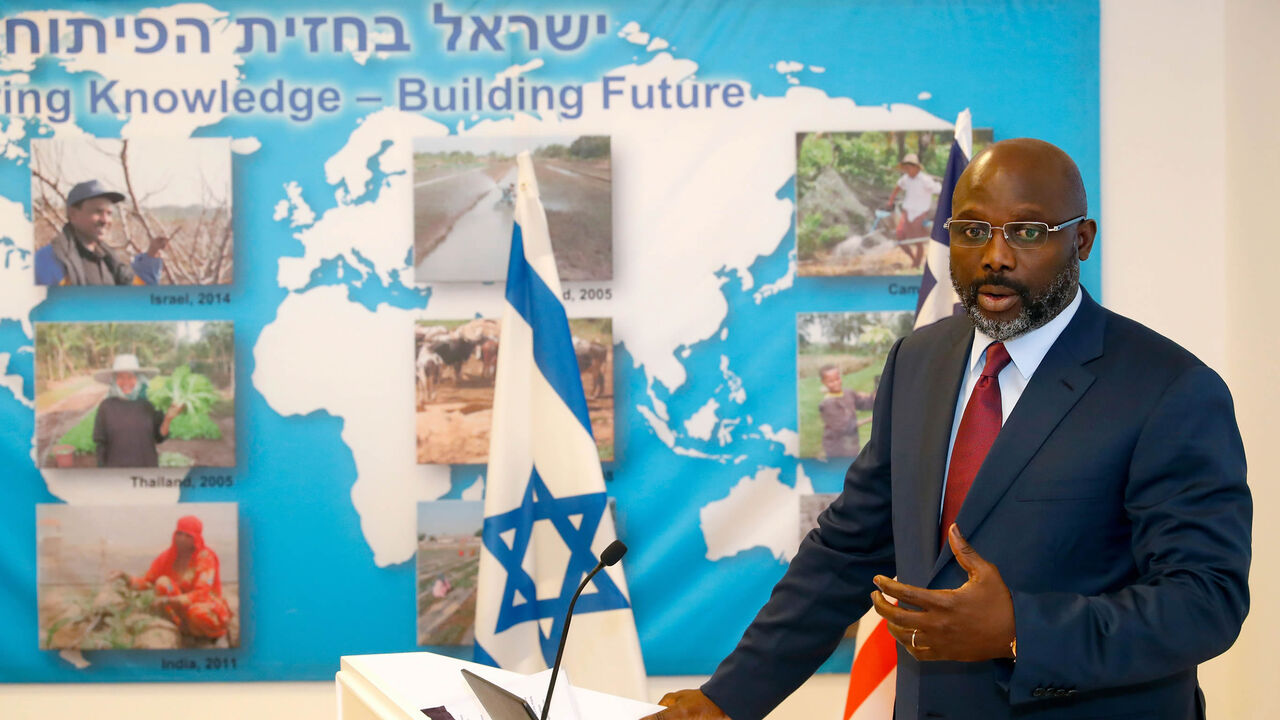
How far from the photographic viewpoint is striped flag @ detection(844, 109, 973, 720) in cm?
224

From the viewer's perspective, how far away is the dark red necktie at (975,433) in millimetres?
1363

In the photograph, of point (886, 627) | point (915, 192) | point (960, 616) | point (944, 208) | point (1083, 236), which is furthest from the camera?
point (915, 192)

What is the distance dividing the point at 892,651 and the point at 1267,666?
1.11m

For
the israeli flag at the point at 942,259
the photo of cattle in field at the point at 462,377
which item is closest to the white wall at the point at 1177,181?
the israeli flag at the point at 942,259

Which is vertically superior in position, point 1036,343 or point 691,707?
point 1036,343

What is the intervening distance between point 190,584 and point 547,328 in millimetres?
1270

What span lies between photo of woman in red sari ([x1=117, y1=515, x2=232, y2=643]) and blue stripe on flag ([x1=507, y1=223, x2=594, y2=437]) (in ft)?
3.70

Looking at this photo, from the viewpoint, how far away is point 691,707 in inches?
56.9

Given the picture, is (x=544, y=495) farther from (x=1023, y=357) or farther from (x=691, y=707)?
(x=1023, y=357)

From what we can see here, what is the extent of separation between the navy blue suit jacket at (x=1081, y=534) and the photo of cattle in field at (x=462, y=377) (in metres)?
1.30

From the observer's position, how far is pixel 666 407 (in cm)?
277

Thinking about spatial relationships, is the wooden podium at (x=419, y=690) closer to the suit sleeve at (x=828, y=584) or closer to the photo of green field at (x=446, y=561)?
the suit sleeve at (x=828, y=584)

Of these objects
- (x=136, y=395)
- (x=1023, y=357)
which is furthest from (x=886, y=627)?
(x=136, y=395)

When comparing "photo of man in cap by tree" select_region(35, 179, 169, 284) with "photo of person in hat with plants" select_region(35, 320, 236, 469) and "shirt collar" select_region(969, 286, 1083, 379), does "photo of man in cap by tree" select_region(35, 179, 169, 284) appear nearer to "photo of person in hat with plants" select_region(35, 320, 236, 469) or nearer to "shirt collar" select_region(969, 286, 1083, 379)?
"photo of person in hat with plants" select_region(35, 320, 236, 469)
